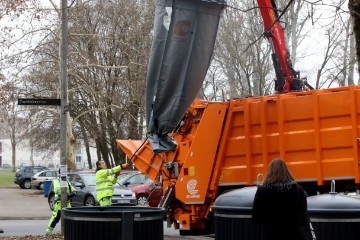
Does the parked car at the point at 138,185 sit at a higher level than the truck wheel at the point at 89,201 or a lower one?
higher

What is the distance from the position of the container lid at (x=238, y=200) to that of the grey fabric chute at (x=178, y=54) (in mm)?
5100

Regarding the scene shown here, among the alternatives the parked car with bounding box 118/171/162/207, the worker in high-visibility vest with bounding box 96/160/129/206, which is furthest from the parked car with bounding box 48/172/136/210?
the worker in high-visibility vest with bounding box 96/160/129/206

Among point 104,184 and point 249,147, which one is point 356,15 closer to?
point 249,147

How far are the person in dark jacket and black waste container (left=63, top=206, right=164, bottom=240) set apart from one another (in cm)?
153

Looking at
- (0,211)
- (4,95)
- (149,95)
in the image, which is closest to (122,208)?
(149,95)

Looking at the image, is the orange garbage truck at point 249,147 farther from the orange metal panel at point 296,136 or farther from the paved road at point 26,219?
the paved road at point 26,219

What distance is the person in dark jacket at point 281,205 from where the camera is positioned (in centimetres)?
666

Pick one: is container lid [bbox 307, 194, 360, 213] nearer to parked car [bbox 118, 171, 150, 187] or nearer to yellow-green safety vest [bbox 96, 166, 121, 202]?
yellow-green safety vest [bbox 96, 166, 121, 202]

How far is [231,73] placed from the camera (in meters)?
34.6

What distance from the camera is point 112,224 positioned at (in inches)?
299

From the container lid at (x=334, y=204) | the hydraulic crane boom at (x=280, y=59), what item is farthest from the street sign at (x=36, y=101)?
the container lid at (x=334, y=204)

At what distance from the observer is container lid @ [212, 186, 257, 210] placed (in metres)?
7.77

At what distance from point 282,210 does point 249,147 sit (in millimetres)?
6607

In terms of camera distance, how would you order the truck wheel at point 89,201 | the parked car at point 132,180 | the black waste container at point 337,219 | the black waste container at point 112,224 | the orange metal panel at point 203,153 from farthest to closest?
the parked car at point 132,180
the truck wheel at point 89,201
the orange metal panel at point 203,153
the black waste container at point 112,224
the black waste container at point 337,219
